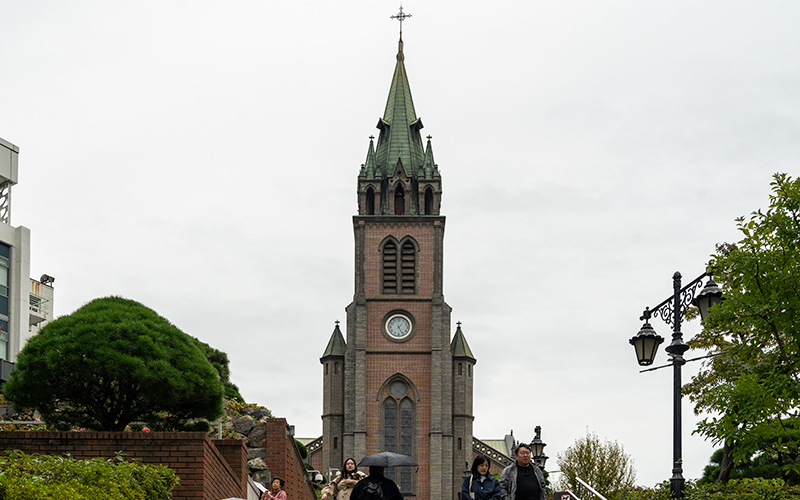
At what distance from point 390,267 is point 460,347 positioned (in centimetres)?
689

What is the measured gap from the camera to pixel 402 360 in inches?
2928

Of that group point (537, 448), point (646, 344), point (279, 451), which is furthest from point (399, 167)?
point (646, 344)

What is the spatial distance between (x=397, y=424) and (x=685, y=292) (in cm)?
5620

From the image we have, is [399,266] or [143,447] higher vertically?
[399,266]

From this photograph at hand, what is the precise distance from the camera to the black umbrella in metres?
13.2

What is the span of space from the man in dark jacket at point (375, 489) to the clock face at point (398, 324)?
206 ft

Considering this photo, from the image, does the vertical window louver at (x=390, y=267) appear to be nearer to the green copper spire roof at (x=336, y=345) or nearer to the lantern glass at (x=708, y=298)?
the green copper spire roof at (x=336, y=345)

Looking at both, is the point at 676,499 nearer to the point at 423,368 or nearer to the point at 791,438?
the point at 791,438

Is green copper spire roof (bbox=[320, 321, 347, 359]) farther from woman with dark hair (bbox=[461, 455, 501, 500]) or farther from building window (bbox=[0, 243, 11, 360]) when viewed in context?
woman with dark hair (bbox=[461, 455, 501, 500])

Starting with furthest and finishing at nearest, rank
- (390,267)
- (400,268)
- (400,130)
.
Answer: (400,130) < (390,267) < (400,268)

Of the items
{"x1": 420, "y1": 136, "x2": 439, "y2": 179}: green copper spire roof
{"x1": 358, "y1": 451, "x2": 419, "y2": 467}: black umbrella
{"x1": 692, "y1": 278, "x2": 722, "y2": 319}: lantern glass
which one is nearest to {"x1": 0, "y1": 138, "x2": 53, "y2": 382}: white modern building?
{"x1": 358, "y1": 451, "x2": 419, "y2": 467}: black umbrella

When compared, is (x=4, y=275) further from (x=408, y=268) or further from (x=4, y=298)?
(x=408, y=268)

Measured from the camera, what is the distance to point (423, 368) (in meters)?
74.2

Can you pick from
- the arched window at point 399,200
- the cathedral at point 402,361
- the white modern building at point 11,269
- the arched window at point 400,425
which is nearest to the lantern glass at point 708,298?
the white modern building at point 11,269
